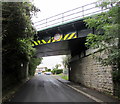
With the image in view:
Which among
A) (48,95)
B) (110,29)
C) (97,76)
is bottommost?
(48,95)

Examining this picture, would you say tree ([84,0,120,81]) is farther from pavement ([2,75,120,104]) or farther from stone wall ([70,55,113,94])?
stone wall ([70,55,113,94])

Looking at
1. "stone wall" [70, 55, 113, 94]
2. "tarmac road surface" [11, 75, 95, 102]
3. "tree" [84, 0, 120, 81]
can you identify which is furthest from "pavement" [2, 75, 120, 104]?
"tree" [84, 0, 120, 81]

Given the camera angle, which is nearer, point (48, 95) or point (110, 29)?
point (110, 29)

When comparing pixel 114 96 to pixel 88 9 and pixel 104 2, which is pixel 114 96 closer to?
pixel 104 2

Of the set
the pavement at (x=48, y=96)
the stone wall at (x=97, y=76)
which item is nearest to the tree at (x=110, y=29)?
the pavement at (x=48, y=96)

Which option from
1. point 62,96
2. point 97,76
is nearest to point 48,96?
point 62,96

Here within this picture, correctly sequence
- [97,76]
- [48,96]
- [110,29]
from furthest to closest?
[97,76], [48,96], [110,29]

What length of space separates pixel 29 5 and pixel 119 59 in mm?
6097

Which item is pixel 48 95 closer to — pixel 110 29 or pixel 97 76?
pixel 97 76

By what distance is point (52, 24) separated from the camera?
47.6 feet

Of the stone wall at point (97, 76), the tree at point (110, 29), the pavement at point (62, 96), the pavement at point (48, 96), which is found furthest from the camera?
the stone wall at point (97, 76)

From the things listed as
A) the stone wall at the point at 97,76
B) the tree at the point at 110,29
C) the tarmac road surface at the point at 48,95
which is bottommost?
the tarmac road surface at the point at 48,95

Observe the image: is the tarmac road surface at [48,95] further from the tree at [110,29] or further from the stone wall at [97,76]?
the tree at [110,29]

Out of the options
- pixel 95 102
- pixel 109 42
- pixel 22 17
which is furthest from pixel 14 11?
pixel 95 102
